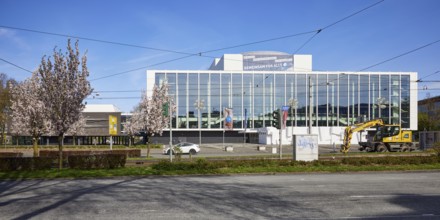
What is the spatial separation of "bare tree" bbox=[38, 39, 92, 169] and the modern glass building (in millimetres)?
59292

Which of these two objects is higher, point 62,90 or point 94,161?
point 62,90

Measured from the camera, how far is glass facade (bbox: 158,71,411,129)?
81562 millimetres

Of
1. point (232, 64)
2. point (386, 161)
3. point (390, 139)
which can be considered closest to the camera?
point (386, 161)

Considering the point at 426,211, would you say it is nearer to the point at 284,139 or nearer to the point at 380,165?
the point at 380,165

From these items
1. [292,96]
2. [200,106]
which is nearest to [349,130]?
[200,106]


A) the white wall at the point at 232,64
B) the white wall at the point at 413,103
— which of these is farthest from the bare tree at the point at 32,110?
the white wall at the point at 413,103

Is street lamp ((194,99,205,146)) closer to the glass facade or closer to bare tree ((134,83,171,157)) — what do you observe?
the glass facade

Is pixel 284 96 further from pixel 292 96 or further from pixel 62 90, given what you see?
pixel 62 90

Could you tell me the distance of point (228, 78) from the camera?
83375mm

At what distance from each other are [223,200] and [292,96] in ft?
240

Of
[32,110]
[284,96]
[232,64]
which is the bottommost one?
[32,110]

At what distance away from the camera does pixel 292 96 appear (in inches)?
3238

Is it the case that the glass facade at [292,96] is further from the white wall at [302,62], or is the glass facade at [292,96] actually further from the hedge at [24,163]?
the hedge at [24,163]

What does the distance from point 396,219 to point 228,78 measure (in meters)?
75.3
